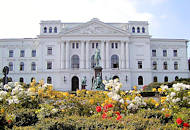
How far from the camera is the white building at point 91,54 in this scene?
4591cm

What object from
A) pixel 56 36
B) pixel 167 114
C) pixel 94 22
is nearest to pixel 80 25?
pixel 94 22

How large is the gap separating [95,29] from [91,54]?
237 inches

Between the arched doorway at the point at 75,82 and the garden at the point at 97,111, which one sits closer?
the garden at the point at 97,111

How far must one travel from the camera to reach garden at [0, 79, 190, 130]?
583 centimetres

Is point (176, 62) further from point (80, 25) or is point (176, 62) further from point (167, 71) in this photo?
point (80, 25)

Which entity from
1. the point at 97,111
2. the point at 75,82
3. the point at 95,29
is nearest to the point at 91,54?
the point at 95,29

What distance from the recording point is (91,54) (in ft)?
153

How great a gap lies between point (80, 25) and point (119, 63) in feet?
42.0

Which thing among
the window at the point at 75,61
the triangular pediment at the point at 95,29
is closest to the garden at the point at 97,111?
the window at the point at 75,61

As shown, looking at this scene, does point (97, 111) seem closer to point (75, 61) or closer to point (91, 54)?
point (91, 54)

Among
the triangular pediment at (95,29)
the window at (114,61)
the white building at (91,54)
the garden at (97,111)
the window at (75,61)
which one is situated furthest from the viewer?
the window at (114,61)

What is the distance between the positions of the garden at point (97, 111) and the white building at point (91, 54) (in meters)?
36.9

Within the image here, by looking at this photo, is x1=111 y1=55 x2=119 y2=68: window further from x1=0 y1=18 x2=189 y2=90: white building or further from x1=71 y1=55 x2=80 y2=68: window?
x1=71 y1=55 x2=80 y2=68: window

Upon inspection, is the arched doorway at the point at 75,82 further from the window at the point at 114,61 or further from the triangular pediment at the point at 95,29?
the triangular pediment at the point at 95,29
